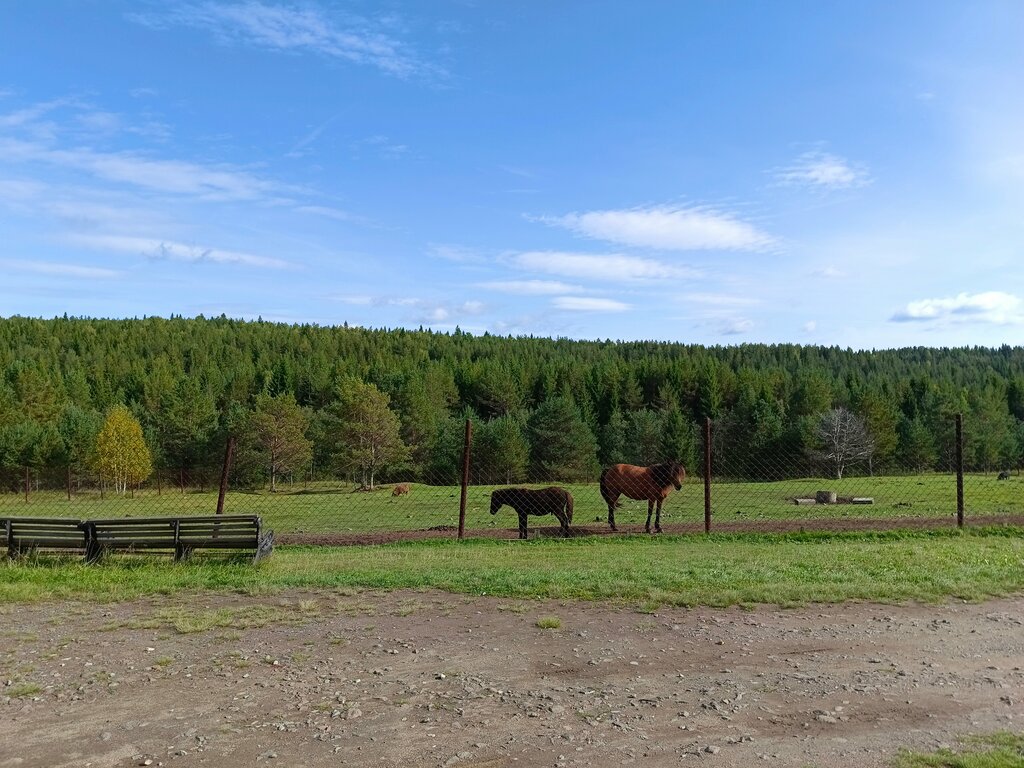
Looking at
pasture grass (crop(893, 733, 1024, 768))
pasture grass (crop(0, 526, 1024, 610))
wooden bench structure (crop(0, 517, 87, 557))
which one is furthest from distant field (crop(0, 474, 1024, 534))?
pasture grass (crop(893, 733, 1024, 768))

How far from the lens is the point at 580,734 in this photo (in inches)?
193

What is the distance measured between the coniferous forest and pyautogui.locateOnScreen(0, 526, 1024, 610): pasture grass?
3489cm

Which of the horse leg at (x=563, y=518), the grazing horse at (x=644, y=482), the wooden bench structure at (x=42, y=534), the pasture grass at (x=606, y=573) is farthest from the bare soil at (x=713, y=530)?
the wooden bench structure at (x=42, y=534)

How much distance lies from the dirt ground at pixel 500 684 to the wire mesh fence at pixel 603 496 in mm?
7570

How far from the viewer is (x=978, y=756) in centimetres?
442

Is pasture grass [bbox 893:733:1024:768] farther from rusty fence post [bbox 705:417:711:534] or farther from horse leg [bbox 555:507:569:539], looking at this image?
horse leg [bbox 555:507:569:539]

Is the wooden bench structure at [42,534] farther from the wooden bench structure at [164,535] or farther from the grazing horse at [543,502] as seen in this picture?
the grazing horse at [543,502]

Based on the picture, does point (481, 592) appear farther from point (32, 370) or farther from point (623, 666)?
point (32, 370)

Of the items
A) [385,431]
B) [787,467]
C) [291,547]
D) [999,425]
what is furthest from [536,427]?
[291,547]

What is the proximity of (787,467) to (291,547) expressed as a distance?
2734 inches

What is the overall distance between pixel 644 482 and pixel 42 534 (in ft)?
41.1

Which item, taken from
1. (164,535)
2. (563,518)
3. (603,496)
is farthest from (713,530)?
(164,535)

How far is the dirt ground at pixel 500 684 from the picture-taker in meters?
4.73

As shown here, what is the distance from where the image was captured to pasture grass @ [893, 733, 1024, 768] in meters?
4.32
